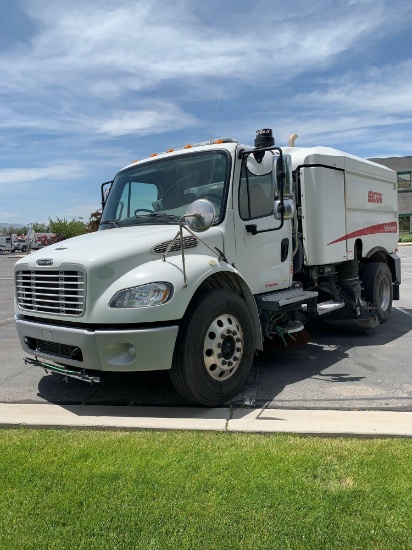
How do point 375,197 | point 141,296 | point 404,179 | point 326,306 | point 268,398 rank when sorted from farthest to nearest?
point 404,179, point 375,197, point 326,306, point 268,398, point 141,296

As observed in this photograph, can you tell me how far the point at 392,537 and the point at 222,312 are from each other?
239 centimetres

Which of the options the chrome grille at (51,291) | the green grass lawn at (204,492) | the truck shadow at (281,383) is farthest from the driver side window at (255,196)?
the green grass lawn at (204,492)

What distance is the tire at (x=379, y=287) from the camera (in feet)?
26.0

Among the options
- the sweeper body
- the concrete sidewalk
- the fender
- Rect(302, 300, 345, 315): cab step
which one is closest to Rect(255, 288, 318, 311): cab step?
the sweeper body

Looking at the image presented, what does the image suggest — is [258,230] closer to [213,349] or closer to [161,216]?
[161,216]

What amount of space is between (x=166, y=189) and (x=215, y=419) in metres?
2.51

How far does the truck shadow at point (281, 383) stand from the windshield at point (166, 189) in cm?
172

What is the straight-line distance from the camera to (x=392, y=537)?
242 centimetres

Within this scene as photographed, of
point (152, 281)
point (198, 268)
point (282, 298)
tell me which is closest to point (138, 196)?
point (198, 268)

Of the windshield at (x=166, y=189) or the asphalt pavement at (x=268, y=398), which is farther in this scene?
the windshield at (x=166, y=189)

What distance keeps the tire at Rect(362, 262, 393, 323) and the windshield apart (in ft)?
12.9

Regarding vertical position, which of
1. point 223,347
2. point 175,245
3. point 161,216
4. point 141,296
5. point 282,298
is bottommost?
point 223,347

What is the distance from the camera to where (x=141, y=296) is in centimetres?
400

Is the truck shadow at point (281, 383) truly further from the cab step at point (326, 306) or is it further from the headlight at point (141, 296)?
the headlight at point (141, 296)
